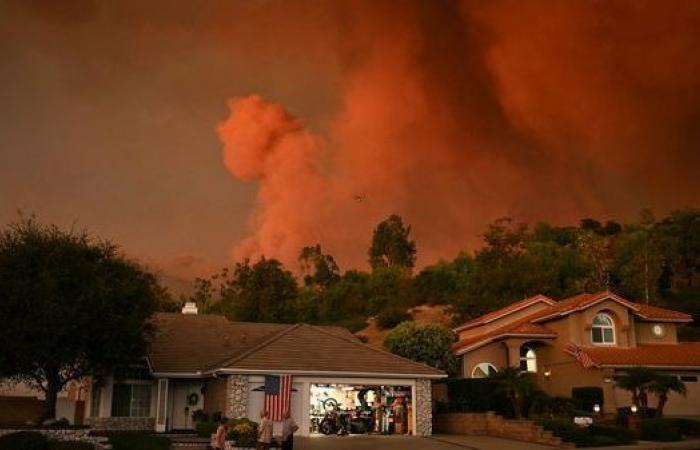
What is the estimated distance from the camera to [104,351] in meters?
31.9

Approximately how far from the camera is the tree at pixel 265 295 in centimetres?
7706

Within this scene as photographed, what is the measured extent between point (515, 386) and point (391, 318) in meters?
49.5

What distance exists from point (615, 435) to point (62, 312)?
23522 millimetres

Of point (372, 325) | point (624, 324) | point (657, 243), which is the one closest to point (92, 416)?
point (624, 324)

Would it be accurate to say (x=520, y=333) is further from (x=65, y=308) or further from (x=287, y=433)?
(x=65, y=308)

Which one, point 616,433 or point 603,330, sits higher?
point 603,330

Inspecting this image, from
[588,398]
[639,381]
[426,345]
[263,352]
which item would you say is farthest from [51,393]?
[639,381]

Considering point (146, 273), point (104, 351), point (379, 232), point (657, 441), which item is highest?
point (379, 232)

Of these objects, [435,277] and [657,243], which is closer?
[657,243]

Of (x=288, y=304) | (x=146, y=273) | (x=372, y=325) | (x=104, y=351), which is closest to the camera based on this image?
(x=104, y=351)

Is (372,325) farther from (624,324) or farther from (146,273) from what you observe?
(146,273)

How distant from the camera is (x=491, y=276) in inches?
2665

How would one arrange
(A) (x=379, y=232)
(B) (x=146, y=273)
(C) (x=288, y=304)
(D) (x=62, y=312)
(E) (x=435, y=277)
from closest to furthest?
(D) (x=62, y=312) < (B) (x=146, y=273) < (C) (x=288, y=304) < (E) (x=435, y=277) < (A) (x=379, y=232)

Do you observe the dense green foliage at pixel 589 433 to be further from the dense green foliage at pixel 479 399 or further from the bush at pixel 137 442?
the bush at pixel 137 442
